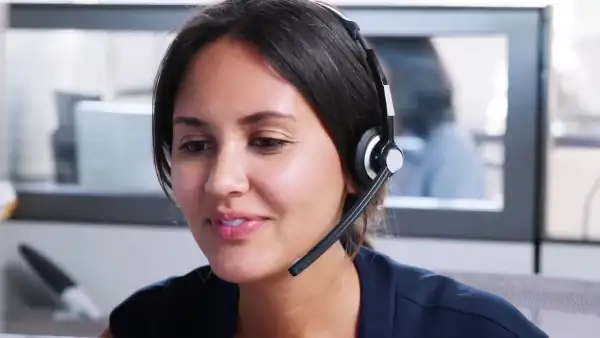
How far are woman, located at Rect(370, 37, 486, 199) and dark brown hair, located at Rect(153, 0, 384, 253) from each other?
0.79m

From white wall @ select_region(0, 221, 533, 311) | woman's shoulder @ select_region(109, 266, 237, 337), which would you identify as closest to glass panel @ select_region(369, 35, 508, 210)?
white wall @ select_region(0, 221, 533, 311)

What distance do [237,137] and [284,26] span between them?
0.12 meters

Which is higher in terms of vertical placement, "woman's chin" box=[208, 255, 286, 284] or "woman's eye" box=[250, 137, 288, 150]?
"woman's eye" box=[250, 137, 288, 150]

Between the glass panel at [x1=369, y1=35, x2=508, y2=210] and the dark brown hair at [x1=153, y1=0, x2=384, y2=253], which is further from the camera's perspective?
the glass panel at [x1=369, y1=35, x2=508, y2=210]

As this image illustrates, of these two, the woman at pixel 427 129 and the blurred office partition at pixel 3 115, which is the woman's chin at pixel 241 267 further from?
the blurred office partition at pixel 3 115

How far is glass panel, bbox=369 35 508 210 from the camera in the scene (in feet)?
5.11

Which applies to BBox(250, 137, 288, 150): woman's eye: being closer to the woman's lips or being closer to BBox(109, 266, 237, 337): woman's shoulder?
the woman's lips

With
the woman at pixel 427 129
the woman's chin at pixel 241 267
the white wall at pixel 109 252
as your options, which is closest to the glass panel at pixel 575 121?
the woman at pixel 427 129

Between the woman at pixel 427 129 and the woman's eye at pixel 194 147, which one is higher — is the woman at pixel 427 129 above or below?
below

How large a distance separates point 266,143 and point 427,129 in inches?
35.5

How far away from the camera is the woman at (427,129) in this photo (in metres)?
1.59

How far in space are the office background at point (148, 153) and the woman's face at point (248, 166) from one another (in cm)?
81

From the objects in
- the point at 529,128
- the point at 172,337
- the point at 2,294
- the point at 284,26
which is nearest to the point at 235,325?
the point at 172,337

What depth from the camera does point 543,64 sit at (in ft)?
4.96
